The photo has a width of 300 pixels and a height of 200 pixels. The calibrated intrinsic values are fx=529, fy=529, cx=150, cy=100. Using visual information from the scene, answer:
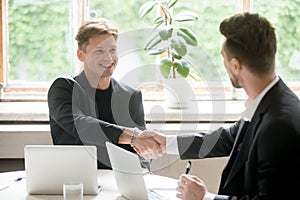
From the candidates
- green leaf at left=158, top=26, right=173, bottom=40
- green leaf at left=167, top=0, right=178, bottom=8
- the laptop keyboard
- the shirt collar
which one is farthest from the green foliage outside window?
the shirt collar

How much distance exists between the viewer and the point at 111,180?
2385 millimetres

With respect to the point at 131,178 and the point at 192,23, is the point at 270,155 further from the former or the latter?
the point at 192,23

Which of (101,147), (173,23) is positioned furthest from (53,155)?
(173,23)

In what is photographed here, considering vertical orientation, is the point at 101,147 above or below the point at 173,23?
below

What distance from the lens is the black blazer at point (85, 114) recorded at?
2568 millimetres

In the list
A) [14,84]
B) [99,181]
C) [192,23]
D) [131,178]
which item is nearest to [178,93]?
[192,23]

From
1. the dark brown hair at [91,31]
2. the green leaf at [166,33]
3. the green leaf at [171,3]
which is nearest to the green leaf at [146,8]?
the green leaf at [171,3]

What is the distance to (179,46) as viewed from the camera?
A: 3420 millimetres

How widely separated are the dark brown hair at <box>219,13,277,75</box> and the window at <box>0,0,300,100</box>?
74.9 inches

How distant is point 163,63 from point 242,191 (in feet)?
5.53

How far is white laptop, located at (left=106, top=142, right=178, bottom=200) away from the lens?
194 cm

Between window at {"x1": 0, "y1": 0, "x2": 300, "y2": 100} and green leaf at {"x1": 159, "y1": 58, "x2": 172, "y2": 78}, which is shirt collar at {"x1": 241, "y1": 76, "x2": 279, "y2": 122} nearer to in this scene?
green leaf at {"x1": 159, "y1": 58, "x2": 172, "y2": 78}

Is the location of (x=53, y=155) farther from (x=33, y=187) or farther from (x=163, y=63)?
(x=163, y=63)

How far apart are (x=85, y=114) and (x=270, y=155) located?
4.28 ft
